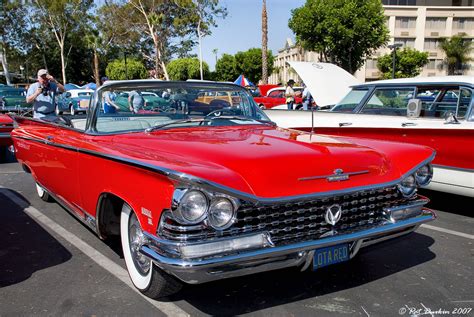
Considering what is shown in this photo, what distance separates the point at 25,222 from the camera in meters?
4.81

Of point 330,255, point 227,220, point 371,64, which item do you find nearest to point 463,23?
point 371,64

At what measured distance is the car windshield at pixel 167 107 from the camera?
3666 millimetres

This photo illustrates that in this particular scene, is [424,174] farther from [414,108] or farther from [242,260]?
[414,108]

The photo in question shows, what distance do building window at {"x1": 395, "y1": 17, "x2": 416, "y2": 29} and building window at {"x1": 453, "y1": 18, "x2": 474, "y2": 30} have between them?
5114 millimetres

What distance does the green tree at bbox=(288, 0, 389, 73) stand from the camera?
3167 centimetres

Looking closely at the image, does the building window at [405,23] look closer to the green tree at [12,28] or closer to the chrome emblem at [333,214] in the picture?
the green tree at [12,28]

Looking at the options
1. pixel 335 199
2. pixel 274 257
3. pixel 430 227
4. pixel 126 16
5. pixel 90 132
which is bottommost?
pixel 430 227

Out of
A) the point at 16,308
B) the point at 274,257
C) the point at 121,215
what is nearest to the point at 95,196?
the point at 121,215

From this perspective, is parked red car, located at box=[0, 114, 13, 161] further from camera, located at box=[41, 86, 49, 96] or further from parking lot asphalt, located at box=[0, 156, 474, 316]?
parking lot asphalt, located at box=[0, 156, 474, 316]

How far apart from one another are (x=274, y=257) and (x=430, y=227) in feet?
9.67

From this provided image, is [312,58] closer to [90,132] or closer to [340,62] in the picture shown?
[340,62]

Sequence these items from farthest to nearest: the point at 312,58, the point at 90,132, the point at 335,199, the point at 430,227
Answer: the point at 312,58 → the point at 430,227 → the point at 90,132 → the point at 335,199

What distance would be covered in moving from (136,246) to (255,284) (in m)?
0.91

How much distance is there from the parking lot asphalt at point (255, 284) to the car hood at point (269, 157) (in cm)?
62
